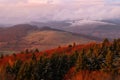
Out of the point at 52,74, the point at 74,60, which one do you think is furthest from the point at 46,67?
the point at 74,60

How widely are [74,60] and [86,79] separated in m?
13.7

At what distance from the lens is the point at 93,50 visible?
94125 mm

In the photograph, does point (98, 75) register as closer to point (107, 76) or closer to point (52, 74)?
point (107, 76)

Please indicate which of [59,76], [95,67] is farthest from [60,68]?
[95,67]

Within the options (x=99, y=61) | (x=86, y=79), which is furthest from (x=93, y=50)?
(x=86, y=79)

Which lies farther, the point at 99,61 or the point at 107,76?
the point at 99,61

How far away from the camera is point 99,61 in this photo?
88688 mm

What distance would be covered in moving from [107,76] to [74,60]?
1338cm

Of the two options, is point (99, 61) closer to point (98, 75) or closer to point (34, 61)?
point (98, 75)

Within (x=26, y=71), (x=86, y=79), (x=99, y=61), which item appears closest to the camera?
(x=86, y=79)

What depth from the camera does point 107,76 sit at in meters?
79.6

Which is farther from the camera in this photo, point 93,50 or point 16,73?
point 93,50

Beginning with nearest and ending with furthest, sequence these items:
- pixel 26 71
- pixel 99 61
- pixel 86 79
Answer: pixel 86 79 → pixel 26 71 → pixel 99 61

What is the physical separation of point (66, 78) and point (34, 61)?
8.38 metres
